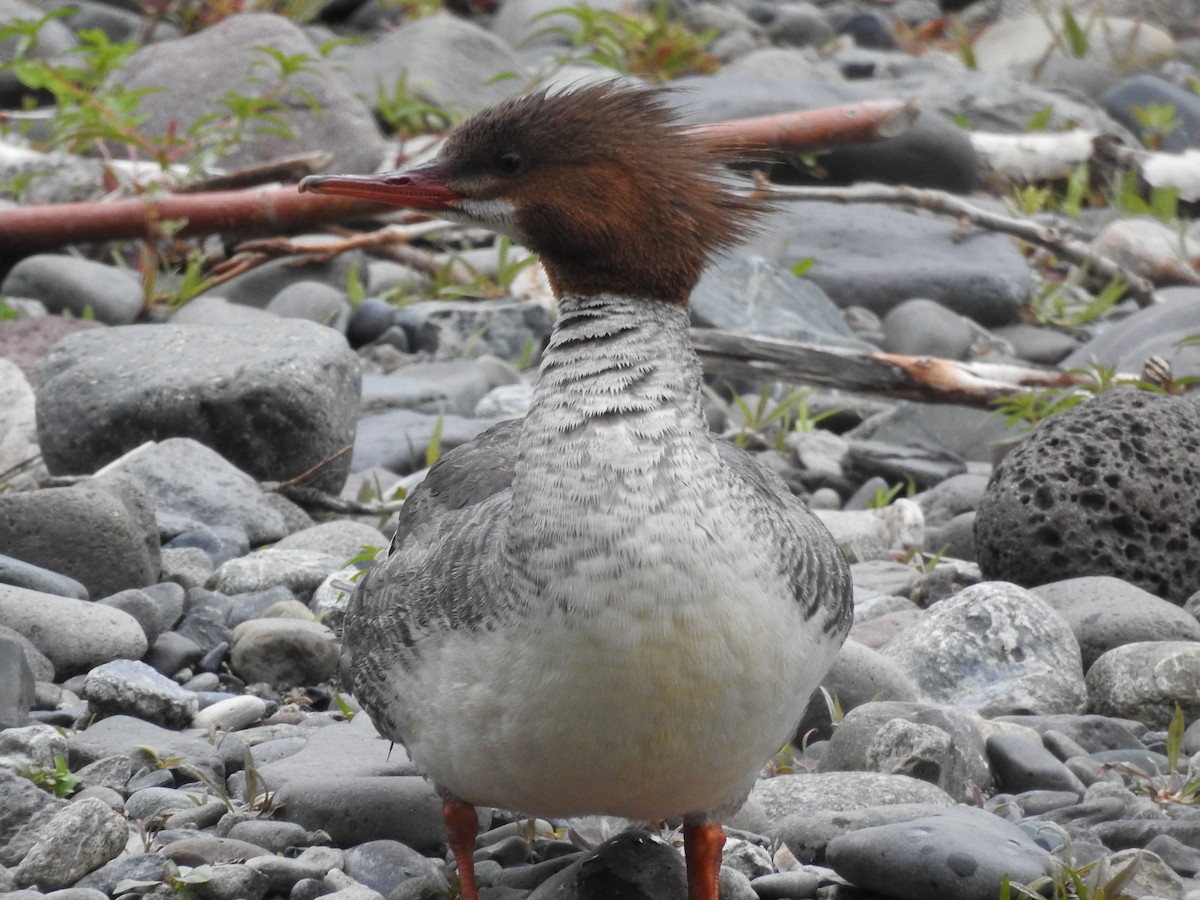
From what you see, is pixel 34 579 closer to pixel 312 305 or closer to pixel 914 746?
pixel 914 746

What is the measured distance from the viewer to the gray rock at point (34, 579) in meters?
4.54

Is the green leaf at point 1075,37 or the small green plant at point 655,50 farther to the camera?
the green leaf at point 1075,37

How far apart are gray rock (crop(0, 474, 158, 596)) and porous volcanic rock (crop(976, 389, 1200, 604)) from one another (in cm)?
278

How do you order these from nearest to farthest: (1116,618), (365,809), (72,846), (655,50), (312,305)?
(72,846) < (365,809) < (1116,618) < (312,305) < (655,50)

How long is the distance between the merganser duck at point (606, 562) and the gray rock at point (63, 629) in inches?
48.1

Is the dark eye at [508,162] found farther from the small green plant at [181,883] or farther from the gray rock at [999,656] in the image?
the gray rock at [999,656]

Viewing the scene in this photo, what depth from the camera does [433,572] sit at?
3.31 meters

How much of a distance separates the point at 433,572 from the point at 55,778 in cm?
104

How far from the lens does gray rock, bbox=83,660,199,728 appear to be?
4133 millimetres

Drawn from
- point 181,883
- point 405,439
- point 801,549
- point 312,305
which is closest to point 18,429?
point 405,439

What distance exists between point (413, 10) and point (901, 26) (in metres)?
5.53

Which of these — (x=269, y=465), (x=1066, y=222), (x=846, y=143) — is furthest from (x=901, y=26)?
(x=269, y=465)

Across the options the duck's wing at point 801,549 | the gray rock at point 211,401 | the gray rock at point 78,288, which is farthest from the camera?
the gray rock at point 78,288

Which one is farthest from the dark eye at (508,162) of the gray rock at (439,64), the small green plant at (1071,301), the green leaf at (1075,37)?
the green leaf at (1075,37)
